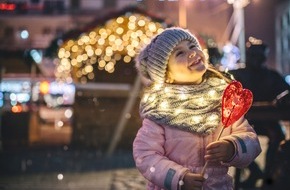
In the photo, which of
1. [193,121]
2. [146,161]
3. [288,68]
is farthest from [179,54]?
[288,68]

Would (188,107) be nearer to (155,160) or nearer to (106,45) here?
(155,160)

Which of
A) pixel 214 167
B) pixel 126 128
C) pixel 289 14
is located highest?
pixel 214 167

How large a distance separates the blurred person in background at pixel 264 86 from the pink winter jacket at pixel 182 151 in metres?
3.03

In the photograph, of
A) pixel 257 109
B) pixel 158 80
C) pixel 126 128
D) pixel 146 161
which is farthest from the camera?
pixel 126 128

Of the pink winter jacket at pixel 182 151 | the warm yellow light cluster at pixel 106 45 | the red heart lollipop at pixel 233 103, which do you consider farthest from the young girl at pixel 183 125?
the warm yellow light cluster at pixel 106 45

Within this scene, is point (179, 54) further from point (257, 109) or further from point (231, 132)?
point (257, 109)

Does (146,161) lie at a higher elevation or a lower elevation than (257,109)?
higher

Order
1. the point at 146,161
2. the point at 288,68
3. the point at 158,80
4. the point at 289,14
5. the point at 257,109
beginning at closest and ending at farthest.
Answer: the point at 146,161 < the point at 158,80 < the point at 257,109 < the point at 289,14 < the point at 288,68

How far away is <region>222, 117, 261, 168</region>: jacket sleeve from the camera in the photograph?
3.37m

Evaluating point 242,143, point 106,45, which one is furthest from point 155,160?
point 106,45

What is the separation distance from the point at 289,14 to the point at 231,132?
159 feet

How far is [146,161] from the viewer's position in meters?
3.44

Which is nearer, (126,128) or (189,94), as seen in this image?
(189,94)

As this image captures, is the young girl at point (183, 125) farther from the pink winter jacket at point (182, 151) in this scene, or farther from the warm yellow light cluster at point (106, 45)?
the warm yellow light cluster at point (106, 45)
